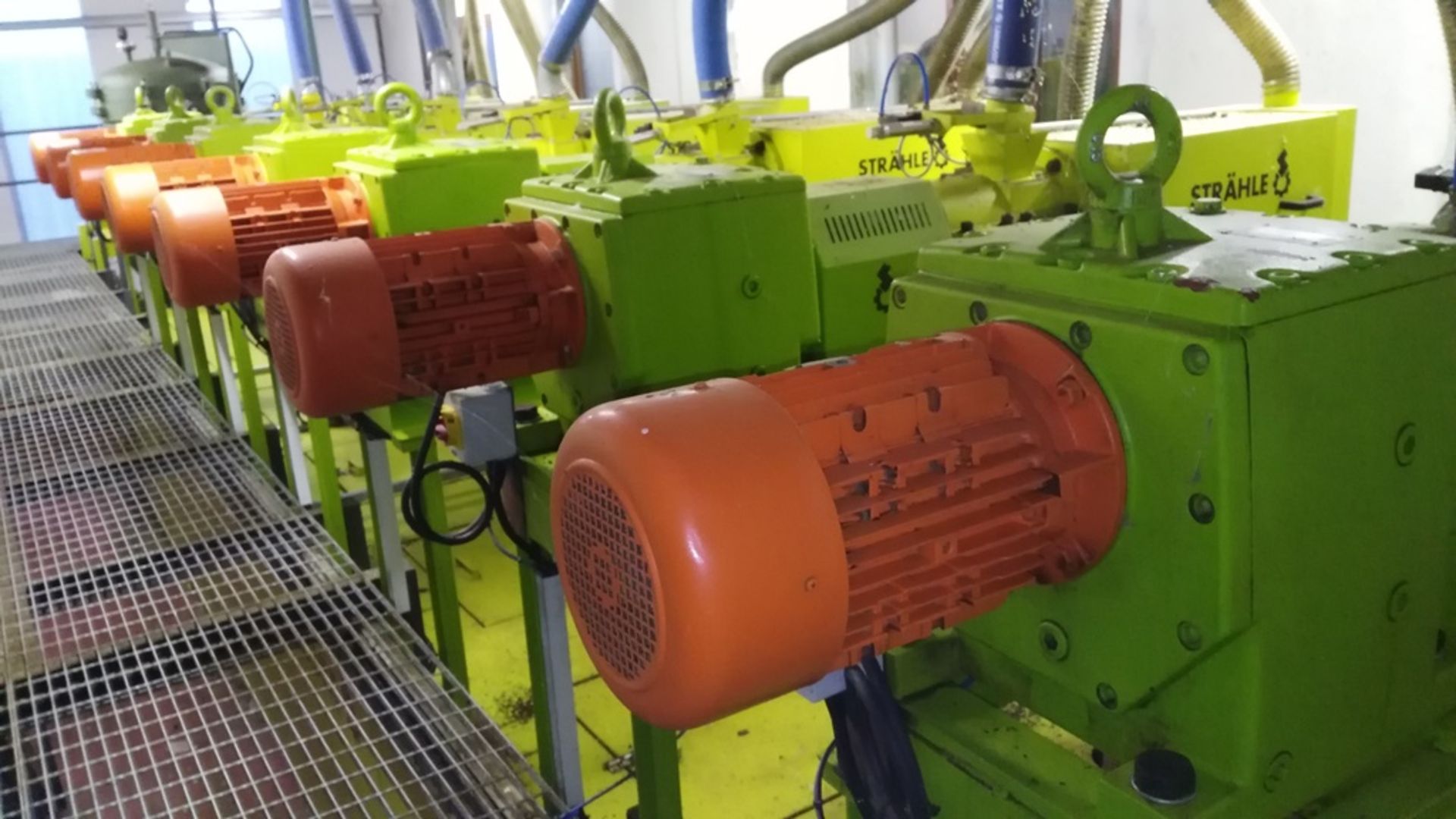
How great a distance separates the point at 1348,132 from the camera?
2434 millimetres

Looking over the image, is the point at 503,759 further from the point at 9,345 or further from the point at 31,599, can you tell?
the point at 9,345

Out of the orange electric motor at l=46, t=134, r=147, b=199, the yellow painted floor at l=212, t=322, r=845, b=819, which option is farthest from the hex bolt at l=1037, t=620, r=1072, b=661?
the orange electric motor at l=46, t=134, r=147, b=199

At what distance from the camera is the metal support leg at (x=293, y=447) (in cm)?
279

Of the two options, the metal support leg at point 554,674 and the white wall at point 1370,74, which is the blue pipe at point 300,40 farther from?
the metal support leg at point 554,674

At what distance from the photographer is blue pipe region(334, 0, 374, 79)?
19.0ft

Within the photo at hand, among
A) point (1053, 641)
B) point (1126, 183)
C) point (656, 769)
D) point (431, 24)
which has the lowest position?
point (656, 769)

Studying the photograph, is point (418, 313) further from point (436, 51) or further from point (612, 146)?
point (436, 51)

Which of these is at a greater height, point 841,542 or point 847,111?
point 847,111

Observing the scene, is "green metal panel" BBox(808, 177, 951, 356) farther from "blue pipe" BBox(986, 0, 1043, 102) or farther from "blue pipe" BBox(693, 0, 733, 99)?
"blue pipe" BBox(693, 0, 733, 99)

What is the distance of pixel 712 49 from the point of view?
3055 mm

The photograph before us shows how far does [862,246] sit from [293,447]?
1.79 metres

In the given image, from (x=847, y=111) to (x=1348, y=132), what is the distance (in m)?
1.20

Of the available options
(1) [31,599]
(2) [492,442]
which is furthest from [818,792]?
(1) [31,599]

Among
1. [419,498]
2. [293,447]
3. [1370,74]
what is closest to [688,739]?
[419,498]
